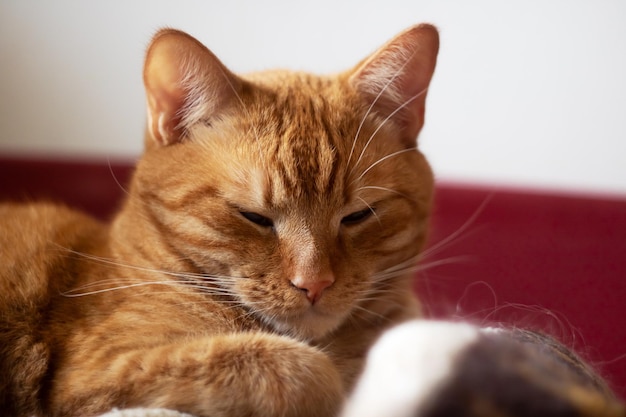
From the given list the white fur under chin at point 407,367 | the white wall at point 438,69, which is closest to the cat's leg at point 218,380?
the white fur under chin at point 407,367

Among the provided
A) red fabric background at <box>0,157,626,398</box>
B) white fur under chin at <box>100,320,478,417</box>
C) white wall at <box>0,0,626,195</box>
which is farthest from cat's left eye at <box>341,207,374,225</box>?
white wall at <box>0,0,626,195</box>

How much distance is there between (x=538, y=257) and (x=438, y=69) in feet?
2.23

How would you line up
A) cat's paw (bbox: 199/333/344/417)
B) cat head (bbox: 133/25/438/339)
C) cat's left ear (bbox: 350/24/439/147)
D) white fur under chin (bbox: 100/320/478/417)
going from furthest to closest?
cat's left ear (bbox: 350/24/439/147)
cat head (bbox: 133/25/438/339)
cat's paw (bbox: 199/333/344/417)
white fur under chin (bbox: 100/320/478/417)

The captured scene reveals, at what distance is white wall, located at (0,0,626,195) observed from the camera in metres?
2.00

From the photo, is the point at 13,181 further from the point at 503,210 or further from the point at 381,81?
the point at 503,210

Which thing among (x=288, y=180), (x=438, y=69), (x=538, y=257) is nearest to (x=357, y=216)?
(x=288, y=180)

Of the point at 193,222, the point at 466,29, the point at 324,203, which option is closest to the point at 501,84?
the point at 466,29

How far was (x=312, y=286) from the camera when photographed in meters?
1.07

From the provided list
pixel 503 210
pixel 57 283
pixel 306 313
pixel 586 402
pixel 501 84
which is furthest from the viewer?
pixel 501 84

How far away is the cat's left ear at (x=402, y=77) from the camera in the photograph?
4.03ft

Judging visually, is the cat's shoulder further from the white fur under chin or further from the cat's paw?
the white fur under chin

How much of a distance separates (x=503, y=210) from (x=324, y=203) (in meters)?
0.96

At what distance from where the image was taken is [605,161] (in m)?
2.04

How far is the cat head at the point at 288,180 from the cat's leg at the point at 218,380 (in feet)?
0.32
